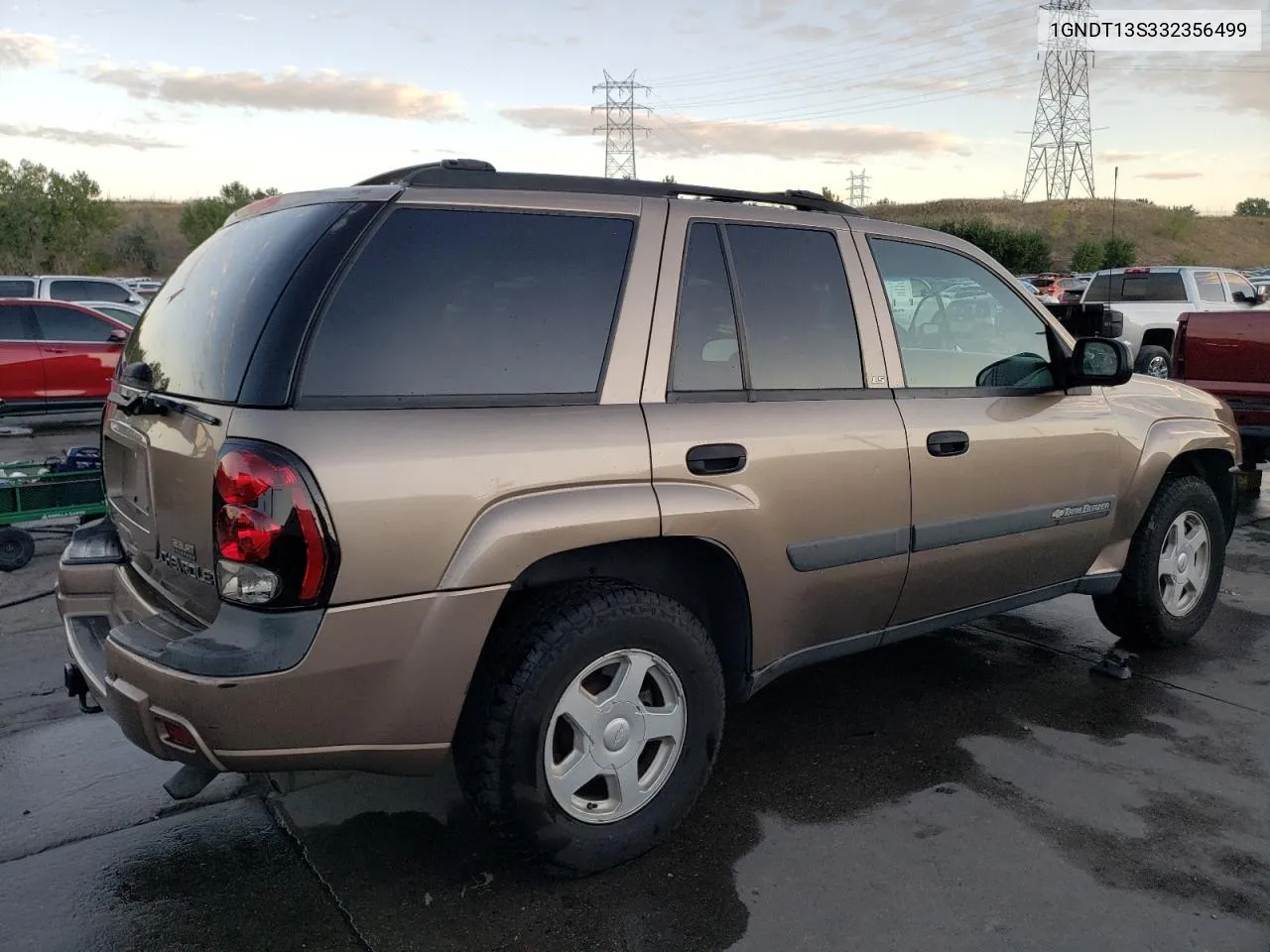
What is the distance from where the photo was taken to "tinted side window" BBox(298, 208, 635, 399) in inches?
95.9

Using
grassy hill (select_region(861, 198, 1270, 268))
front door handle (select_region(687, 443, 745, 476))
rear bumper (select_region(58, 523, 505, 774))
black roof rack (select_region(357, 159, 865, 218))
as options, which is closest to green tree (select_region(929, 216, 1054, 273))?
grassy hill (select_region(861, 198, 1270, 268))

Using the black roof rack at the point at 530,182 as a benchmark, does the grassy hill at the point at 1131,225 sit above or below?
above

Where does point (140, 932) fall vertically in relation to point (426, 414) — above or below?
below

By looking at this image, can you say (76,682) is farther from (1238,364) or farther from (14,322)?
(14,322)

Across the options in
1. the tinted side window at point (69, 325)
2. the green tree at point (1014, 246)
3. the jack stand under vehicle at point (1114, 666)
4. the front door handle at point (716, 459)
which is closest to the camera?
the front door handle at point (716, 459)

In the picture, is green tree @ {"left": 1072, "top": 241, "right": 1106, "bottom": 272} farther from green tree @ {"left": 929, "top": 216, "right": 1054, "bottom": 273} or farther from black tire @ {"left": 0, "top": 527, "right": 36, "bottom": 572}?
black tire @ {"left": 0, "top": 527, "right": 36, "bottom": 572}

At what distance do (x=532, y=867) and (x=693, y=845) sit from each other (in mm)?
528

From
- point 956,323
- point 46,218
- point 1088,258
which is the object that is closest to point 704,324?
point 956,323

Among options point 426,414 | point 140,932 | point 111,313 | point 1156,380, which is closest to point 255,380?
point 426,414

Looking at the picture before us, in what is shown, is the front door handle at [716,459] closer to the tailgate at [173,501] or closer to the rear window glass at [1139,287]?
the tailgate at [173,501]

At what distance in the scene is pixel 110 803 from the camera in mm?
3240

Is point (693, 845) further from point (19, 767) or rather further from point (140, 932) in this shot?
point (19, 767)

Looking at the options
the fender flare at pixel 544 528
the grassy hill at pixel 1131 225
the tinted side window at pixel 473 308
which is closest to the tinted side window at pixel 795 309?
the tinted side window at pixel 473 308

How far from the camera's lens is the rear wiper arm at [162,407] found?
2.46 metres
